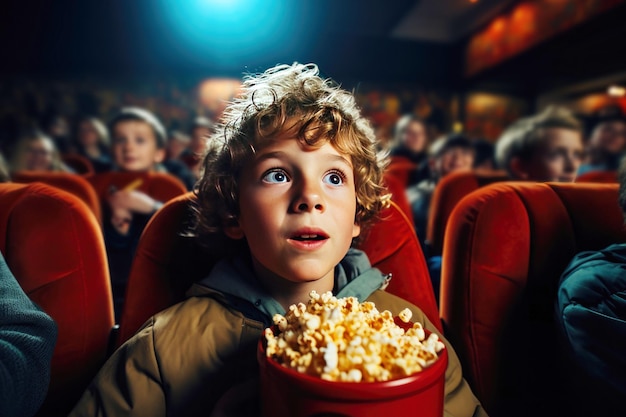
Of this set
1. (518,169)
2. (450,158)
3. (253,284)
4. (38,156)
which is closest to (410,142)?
(450,158)

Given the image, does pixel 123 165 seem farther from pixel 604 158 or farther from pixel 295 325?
pixel 604 158

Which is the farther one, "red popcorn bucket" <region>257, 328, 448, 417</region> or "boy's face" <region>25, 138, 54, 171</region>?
"boy's face" <region>25, 138, 54, 171</region>

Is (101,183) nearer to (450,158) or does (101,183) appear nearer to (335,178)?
(335,178)

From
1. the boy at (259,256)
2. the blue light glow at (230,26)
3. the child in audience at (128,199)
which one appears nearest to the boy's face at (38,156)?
the child in audience at (128,199)

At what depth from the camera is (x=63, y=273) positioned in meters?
0.88

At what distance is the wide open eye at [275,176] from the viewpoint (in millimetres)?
752

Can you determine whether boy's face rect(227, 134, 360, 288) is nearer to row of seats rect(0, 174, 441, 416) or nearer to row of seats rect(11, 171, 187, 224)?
row of seats rect(0, 174, 441, 416)

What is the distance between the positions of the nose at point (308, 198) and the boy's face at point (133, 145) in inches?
78.4

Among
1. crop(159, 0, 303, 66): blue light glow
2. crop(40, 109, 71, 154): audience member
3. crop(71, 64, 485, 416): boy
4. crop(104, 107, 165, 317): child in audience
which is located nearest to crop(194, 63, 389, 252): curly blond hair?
crop(71, 64, 485, 416): boy

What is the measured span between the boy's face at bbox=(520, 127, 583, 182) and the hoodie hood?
1.53 metres

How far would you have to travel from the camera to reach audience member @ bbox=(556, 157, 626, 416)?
28.3 inches

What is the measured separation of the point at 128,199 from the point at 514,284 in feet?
4.95

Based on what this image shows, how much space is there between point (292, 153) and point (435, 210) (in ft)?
4.03

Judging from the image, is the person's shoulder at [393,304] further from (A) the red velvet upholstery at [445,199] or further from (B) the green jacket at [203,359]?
(A) the red velvet upholstery at [445,199]
